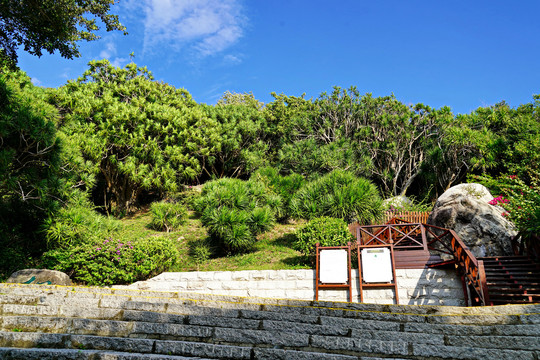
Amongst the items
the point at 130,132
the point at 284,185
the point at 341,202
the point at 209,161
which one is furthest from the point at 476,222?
the point at 130,132

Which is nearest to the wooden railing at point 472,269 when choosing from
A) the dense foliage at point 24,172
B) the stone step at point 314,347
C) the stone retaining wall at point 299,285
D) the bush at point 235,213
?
the stone retaining wall at point 299,285

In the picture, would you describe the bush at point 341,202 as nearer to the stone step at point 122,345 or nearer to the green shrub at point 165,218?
the green shrub at point 165,218

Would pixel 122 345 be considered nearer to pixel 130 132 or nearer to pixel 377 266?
pixel 377 266

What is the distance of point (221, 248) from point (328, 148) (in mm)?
9709

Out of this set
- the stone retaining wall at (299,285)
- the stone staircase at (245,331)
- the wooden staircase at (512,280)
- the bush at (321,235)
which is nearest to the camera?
the stone staircase at (245,331)

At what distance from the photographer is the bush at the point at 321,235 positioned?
9.97 metres

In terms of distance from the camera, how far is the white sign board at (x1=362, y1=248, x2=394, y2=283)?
27.0ft

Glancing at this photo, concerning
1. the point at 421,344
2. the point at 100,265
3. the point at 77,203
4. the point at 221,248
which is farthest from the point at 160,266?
the point at 421,344

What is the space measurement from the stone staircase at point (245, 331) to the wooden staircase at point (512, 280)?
2.27m

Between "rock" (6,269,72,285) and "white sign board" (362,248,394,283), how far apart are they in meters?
6.99

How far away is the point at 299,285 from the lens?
29.2 feet

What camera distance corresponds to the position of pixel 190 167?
19.2 m

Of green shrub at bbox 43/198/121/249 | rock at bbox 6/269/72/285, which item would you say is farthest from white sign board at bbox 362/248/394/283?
green shrub at bbox 43/198/121/249

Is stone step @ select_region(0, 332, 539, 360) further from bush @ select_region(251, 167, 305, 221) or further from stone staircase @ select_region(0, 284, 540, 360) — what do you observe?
bush @ select_region(251, 167, 305, 221)
